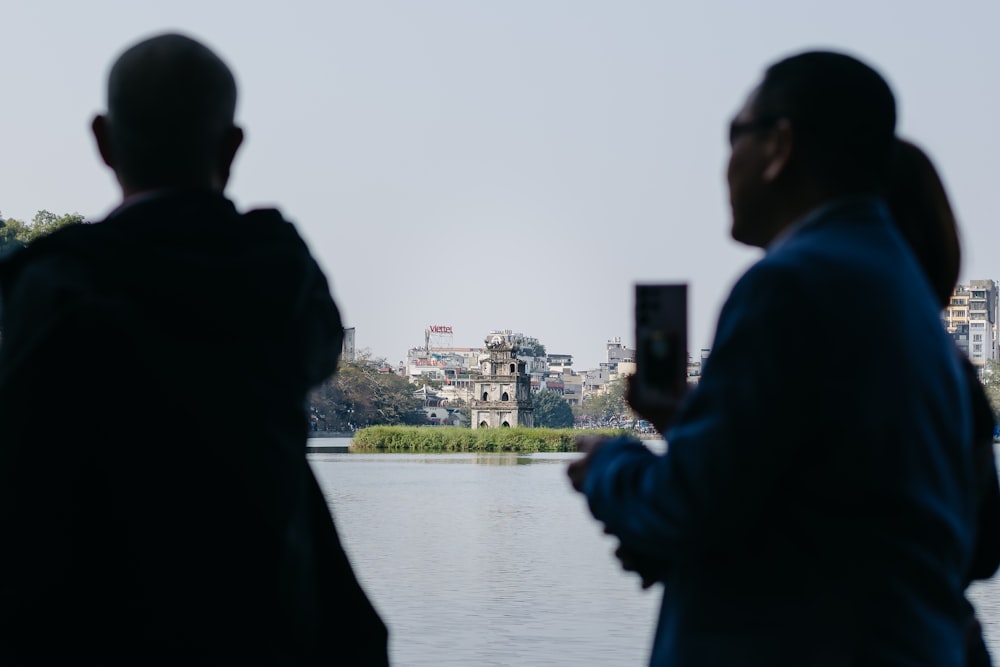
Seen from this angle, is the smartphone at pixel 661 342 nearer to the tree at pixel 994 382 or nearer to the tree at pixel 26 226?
the tree at pixel 26 226

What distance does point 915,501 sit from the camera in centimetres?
183

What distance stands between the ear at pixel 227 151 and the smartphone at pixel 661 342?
0.57 metres

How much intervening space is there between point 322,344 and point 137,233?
0.28 m

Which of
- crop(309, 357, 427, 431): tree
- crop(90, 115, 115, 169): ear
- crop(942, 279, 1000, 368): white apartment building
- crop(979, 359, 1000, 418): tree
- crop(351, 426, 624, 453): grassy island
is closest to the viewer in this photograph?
crop(90, 115, 115, 169): ear

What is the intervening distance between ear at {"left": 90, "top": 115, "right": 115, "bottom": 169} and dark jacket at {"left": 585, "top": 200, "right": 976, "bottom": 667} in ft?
2.78

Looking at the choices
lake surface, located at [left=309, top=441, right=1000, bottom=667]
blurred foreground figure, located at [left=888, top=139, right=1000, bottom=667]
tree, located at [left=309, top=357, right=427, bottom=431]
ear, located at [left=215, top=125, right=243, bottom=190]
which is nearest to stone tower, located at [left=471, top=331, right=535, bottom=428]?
tree, located at [left=309, top=357, right=427, bottom=431]

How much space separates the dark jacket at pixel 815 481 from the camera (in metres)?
1.81

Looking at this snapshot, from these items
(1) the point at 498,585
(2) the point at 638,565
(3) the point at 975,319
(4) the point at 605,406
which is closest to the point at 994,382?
(3) the point at 975,319

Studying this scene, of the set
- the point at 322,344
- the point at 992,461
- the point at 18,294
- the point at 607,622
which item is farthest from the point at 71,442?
the point at 607,622

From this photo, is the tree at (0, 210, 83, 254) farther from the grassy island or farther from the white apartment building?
the white apartment building

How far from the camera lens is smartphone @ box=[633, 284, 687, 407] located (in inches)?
81.5

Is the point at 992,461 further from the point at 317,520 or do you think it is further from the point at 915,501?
the point at 317,520

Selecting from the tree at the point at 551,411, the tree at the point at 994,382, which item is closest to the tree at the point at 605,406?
the tree at the point at 551,411

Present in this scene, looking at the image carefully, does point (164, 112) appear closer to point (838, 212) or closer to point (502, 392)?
point (838, 212)
